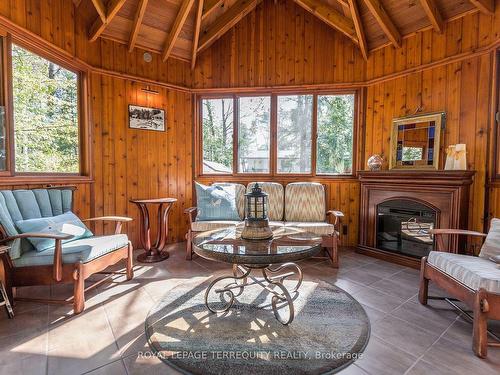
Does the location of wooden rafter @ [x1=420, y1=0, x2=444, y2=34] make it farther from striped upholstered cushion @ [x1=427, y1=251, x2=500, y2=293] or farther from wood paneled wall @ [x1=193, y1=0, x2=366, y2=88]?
striped upholstered cushion @ [x1=427, y1=251, x2=500, y2=293]

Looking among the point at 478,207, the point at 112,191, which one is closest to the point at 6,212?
the point at 112,191

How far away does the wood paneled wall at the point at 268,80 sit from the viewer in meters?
3.02

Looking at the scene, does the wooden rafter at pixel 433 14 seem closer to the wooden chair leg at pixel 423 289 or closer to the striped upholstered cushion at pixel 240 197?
the wooden chair leg at pixel 423 289

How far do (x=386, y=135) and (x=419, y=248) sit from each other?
153 centimetres

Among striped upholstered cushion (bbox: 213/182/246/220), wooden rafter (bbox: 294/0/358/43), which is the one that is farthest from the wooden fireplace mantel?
wooden rafter (bbox: 294/0/358/43)

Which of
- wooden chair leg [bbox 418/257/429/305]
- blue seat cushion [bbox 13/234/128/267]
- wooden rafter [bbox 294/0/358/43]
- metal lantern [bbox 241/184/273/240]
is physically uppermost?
wooden rafter [bbox 294/0/358/43]

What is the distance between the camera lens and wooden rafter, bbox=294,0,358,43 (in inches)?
147

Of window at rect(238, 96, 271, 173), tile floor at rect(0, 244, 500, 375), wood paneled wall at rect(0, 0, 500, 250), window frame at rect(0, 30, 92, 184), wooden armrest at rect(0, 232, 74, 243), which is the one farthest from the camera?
window at rect(238, 96, 271, 173)

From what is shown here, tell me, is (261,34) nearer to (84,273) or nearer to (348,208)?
(348,208)

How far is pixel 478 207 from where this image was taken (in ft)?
9.81

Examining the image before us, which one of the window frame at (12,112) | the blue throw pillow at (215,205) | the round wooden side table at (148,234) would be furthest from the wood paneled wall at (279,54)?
the round wooden side table at (148,234)

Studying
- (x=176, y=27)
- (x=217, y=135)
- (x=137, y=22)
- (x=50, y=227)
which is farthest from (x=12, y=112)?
(x=217, y=135)

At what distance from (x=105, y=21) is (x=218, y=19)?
1619 millimetres

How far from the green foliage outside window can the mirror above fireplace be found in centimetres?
409
